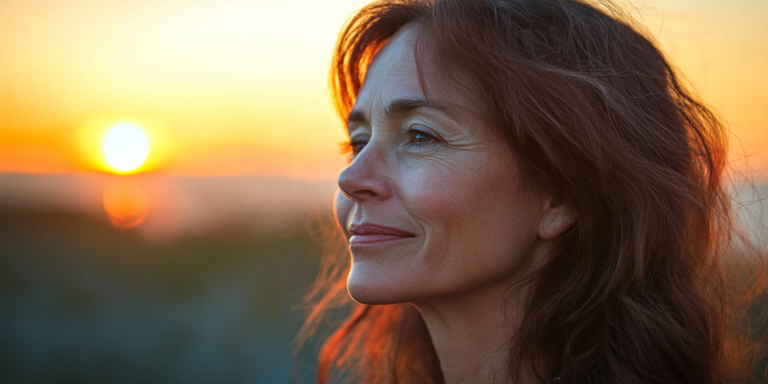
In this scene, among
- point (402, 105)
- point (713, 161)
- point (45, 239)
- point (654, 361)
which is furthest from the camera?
point (45, 239)

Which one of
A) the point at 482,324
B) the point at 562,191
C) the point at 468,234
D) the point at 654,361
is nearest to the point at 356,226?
the point at 468,234

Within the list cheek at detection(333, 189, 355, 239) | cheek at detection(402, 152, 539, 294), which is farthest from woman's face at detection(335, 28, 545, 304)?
cheek at detection(333, 189, 355, 239)

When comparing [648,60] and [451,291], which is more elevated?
[648,60]

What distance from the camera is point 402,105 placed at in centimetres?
166

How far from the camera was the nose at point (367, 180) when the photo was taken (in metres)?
1.59

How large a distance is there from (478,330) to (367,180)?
72 centimetres

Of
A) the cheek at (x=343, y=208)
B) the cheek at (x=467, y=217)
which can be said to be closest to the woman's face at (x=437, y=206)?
the cheek at (x=467, y=217)

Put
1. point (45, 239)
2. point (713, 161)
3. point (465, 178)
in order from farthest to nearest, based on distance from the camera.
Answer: point (45, 239)
point (713, 161)
point (465, 178)

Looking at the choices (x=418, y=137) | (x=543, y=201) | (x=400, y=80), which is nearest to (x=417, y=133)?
(x=418, y=137)

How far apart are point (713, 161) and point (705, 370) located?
0.81 m

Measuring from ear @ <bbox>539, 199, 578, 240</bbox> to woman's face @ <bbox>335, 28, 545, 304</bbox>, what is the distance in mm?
27

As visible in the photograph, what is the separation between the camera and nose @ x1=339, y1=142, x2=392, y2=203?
159 cm

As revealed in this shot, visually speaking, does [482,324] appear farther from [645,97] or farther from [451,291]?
[645,97]

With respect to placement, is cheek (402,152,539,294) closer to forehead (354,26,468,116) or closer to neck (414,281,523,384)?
neck (414,281,523,384)
